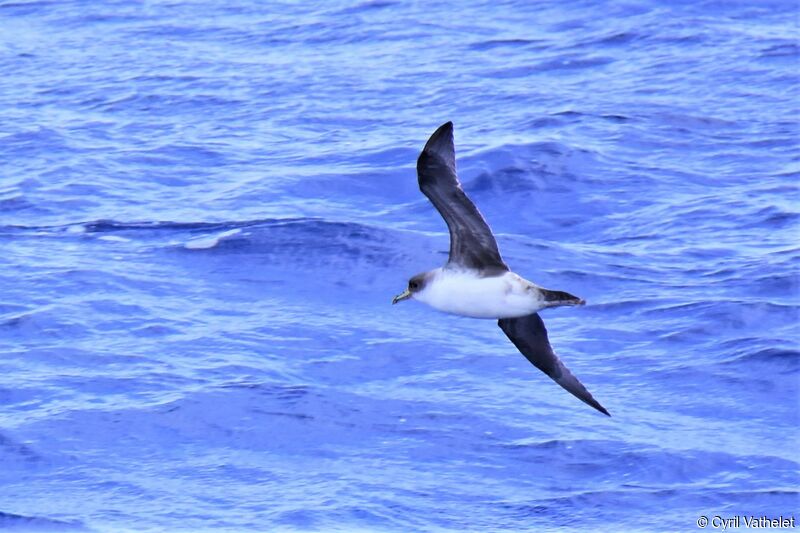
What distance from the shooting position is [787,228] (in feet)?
53.1

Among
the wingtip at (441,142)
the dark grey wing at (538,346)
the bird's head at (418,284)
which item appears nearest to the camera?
the wingtip at (441,142)

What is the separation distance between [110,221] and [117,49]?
22.5 ft

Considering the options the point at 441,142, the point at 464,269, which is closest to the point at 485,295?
the point at 464,269

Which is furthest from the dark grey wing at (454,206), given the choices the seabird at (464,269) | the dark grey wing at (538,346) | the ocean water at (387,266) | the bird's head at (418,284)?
the ocean water at (387,266)

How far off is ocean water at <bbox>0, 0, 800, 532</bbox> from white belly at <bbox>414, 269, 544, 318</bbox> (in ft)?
7.54

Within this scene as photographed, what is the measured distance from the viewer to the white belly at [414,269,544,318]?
9.55 metres

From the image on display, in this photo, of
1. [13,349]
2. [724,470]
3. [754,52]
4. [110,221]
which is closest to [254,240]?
[110,221]

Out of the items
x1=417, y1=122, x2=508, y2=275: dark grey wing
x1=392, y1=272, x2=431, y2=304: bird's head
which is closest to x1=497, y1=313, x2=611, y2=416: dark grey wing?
x1=392, y1=272, x2=431, y2=304: bird's head

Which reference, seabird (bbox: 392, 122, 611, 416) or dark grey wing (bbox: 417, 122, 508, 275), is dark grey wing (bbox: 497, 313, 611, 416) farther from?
dark grey wing (bbox: 417, 122, 508, 275)

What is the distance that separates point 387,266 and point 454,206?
5871mm

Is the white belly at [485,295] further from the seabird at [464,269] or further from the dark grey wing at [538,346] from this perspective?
the dark grey wing at [538,346]

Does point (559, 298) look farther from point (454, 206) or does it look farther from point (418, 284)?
point (418, 284)

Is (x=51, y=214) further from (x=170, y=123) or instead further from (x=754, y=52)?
(x=754, y=52)

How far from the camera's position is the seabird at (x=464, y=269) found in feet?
30.7
